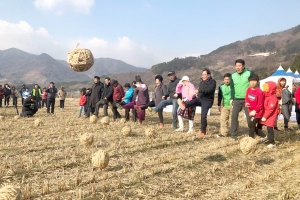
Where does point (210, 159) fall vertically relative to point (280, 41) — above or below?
below

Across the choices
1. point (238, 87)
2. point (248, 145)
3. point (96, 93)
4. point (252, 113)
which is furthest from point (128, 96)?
point (248, 145)

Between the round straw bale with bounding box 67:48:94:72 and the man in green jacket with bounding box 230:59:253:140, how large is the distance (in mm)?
5222

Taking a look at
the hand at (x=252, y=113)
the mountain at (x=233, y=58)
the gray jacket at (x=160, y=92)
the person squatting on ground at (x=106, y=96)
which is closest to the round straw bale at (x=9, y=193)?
the hand at (x=252, y=113)

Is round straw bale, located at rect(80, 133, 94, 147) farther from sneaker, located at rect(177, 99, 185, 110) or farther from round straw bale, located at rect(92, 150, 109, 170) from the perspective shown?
sneaker, located at rect(177, 99, 185, 110)

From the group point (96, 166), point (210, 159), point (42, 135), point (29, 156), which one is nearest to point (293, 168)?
point (210, 159)

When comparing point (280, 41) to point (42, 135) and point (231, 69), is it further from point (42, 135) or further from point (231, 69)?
point (42, 135)

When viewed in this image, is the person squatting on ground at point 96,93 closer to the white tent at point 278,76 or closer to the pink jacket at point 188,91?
the pink jacket at point 188,91

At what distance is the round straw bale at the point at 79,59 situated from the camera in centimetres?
1022

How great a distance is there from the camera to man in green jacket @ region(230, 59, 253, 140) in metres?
7.38

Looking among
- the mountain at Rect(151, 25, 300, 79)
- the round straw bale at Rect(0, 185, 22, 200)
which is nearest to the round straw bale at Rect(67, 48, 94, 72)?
the round straw bale at Rect(0, 185, 22, 200)

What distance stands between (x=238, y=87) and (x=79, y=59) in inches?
220

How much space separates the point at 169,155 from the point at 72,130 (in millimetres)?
4378

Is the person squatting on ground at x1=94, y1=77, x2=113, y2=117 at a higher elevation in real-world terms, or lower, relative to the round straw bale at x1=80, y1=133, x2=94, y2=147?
higher

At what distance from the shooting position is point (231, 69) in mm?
128250
